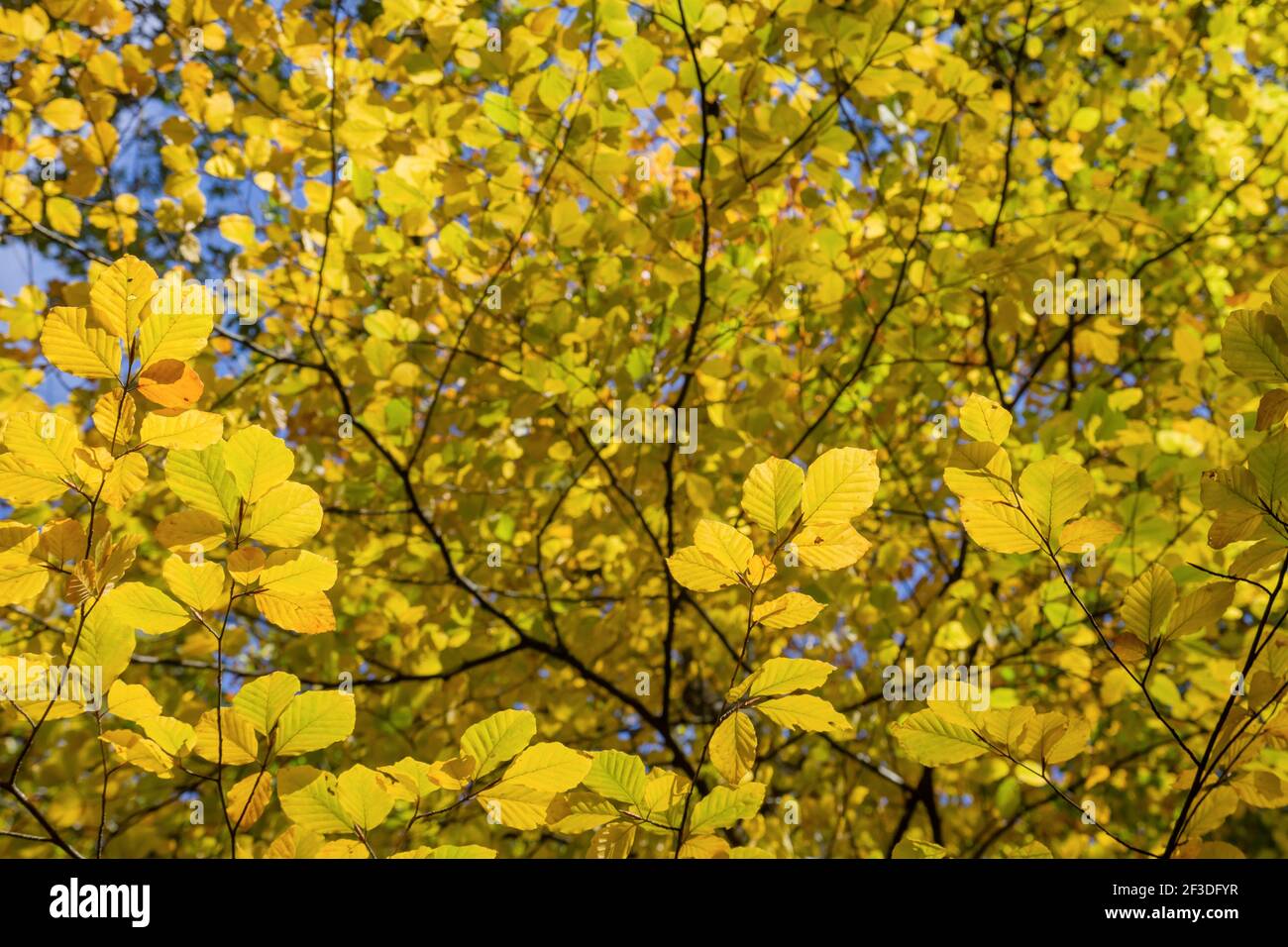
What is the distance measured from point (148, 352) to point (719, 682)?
339 cm

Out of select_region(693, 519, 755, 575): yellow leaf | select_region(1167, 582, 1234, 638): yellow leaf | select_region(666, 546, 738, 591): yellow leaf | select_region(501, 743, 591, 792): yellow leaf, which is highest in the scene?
select_region(693, 519, 755, 575): yellow leaf

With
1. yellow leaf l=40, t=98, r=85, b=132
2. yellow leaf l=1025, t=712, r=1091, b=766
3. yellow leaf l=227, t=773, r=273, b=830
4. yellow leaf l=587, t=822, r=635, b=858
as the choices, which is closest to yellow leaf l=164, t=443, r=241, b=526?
yellow leaf l=227, t=773, r=273, b=830

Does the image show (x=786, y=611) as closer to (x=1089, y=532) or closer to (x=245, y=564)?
(x=1089, y=532)

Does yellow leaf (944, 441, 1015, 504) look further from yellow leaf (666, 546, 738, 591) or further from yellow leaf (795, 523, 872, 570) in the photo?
yellow leaf (666, 546, 738, 591)

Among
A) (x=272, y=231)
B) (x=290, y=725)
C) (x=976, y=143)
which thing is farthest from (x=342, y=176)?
(x=290, y=725)

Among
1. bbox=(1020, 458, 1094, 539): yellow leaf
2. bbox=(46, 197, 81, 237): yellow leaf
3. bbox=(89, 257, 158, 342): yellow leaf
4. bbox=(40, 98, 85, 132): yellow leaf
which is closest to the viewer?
bbox=(89, 257, 158, 342): yellow leaf

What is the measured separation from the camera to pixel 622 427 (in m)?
2.40

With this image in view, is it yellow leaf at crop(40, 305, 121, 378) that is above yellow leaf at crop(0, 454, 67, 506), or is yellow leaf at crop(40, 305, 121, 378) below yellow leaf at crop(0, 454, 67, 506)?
above

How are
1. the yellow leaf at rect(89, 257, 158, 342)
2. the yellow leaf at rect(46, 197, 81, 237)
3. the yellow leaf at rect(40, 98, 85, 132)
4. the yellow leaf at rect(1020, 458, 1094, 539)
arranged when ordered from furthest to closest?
1. the yellow leaf at rect(40, 98, 85, 132)
2. the yellow leaf at rect(46, 197, 81, 237)
3. the yellow leaf at rect(1020, 458, 1094, 539)
4. the yellow leaf at rect(89, 257, 158, 342)

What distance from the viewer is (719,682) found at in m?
3.99

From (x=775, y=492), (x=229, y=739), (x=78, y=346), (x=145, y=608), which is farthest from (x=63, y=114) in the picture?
(x=775, y=492)

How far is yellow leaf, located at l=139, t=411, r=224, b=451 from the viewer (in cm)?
88

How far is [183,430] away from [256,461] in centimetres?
9
